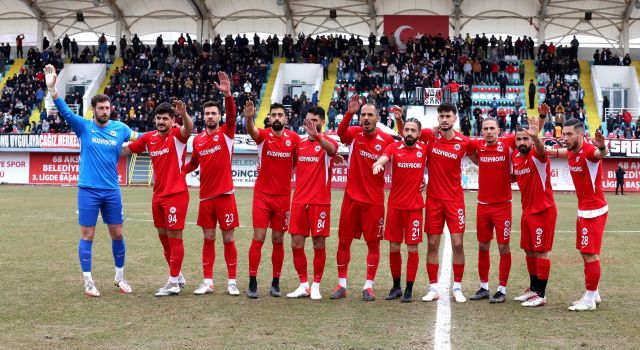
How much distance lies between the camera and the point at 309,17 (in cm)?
5616

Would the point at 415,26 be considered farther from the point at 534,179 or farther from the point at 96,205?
the point at 96,205

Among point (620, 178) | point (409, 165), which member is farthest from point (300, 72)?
point (409, 165)

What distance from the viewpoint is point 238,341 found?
735 centimetres

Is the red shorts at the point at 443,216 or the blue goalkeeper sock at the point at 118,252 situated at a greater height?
the red shorts at the point at 443,216

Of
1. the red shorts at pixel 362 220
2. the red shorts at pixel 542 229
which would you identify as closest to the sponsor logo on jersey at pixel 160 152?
the red shorts at pixel 362 220

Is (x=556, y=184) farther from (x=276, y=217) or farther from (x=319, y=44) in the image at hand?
(x=276, y=217)

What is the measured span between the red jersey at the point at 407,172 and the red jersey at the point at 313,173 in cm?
75

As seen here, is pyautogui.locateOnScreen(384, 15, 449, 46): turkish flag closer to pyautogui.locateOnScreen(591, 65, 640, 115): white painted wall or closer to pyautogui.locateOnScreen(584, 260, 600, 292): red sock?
pyautogui.locateOnScreen(591, 65, 640, 115): white painted wall

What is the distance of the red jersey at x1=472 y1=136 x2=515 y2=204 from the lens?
32.2 feet

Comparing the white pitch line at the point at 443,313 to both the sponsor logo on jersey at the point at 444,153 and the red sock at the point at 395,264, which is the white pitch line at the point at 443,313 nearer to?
the red sock at the point at 395,264

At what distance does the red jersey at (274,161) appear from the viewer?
10.1 meters

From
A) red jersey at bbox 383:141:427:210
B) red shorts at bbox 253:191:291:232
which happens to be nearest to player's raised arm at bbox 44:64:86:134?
red shorts at bbox 253:191:291:232

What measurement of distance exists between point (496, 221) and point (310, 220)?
2.23 metres

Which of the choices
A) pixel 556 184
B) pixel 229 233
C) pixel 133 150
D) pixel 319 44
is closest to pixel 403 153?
pixel 229 233
